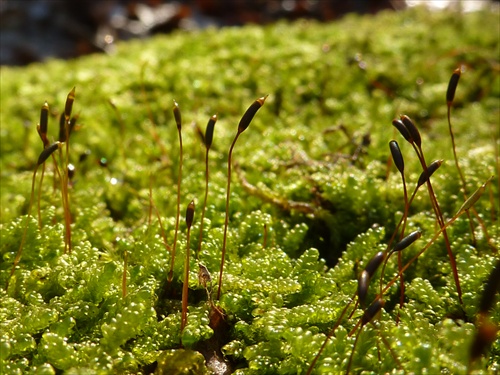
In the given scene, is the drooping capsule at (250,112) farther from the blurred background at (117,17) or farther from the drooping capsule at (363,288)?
the blurred background at (117,17)

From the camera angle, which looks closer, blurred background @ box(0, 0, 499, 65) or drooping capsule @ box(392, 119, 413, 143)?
drooping capsule @ box(392, 119, 413, 143)

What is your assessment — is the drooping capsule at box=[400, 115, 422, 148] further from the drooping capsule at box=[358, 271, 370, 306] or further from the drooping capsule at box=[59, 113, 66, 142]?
the drooping capsule at box=[59, 113, 66, 142]

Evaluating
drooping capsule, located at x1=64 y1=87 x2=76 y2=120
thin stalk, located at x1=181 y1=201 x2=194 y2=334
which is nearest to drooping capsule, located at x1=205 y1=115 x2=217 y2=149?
thin stalk, located at x1=181 y1=201 x2=194 y2=334

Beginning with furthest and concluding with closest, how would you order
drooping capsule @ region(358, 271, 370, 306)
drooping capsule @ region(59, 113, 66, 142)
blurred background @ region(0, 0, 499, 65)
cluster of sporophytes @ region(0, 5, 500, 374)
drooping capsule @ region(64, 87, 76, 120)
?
blurred background @ region(0, 0, 499, 65)
drooping capsule @ region(59, 113, 66, 142)
drooping capsule @ region(64, 87, 76, 120)
cluster of sporophytes @ region(0, 5, 500, 374)
drooping capsule @ region(358, 271, 370, 306)

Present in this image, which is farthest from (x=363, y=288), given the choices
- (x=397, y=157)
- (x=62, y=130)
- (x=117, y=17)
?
(x=117, y=17)

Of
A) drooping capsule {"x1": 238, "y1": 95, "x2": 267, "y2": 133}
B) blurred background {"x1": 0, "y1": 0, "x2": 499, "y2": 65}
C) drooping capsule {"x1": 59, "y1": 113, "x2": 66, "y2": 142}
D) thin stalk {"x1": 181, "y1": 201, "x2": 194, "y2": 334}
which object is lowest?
thin stalk {"x1": 181, "y1": 201, "x2": 194, "y2": 334}

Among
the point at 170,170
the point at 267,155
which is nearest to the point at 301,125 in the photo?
the point at 267,155
